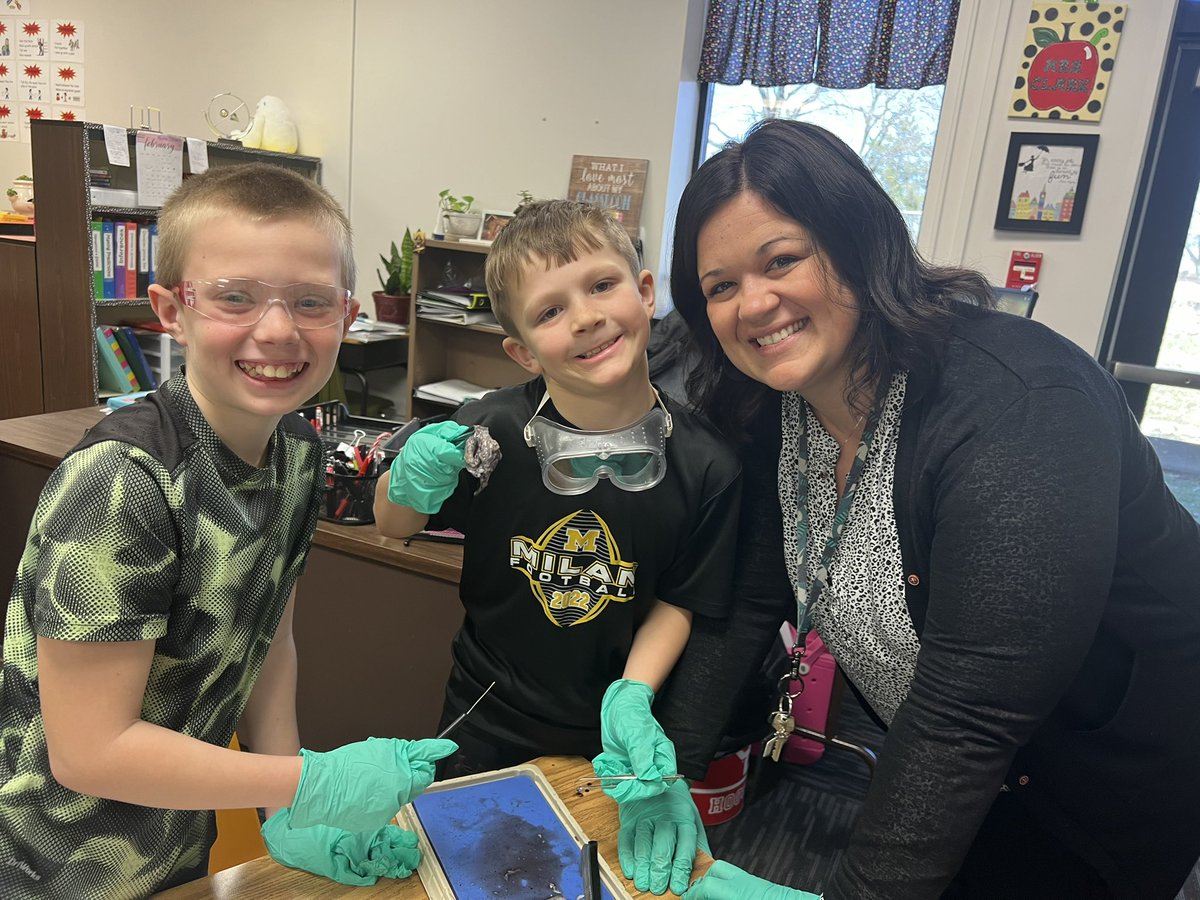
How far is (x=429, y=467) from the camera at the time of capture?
107 cm

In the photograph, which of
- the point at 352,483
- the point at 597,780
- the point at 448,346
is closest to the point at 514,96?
the point at 448,346

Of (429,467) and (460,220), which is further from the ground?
(460,220)

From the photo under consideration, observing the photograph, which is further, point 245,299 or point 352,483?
point 352,483

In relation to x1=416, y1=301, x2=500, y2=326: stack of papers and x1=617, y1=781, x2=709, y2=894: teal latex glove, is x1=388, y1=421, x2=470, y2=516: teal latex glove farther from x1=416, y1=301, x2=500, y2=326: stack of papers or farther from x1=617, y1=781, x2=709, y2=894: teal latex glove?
x1=416, y1=301, x2=500, y2=326: stack of papers

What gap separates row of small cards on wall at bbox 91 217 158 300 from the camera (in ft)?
11.5

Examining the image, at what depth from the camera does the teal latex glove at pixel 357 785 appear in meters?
0.82

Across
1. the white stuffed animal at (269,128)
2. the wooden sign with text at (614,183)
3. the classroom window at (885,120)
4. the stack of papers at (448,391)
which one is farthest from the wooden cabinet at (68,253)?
the classroom window at (885,120)

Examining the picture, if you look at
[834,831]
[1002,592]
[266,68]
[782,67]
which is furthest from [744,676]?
[266,68]

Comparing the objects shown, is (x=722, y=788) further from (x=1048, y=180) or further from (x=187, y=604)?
(x=1048, y=180)

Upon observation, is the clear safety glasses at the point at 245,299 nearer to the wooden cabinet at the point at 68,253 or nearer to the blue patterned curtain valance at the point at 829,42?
the wooden cabinet at the point at 68,253

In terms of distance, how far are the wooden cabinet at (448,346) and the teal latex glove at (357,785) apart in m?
3.07

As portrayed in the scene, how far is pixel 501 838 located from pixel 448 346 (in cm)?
335

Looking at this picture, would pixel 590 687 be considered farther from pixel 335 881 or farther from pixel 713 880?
pixel 335 881

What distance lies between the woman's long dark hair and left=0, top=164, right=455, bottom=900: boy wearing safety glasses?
1.64ft
